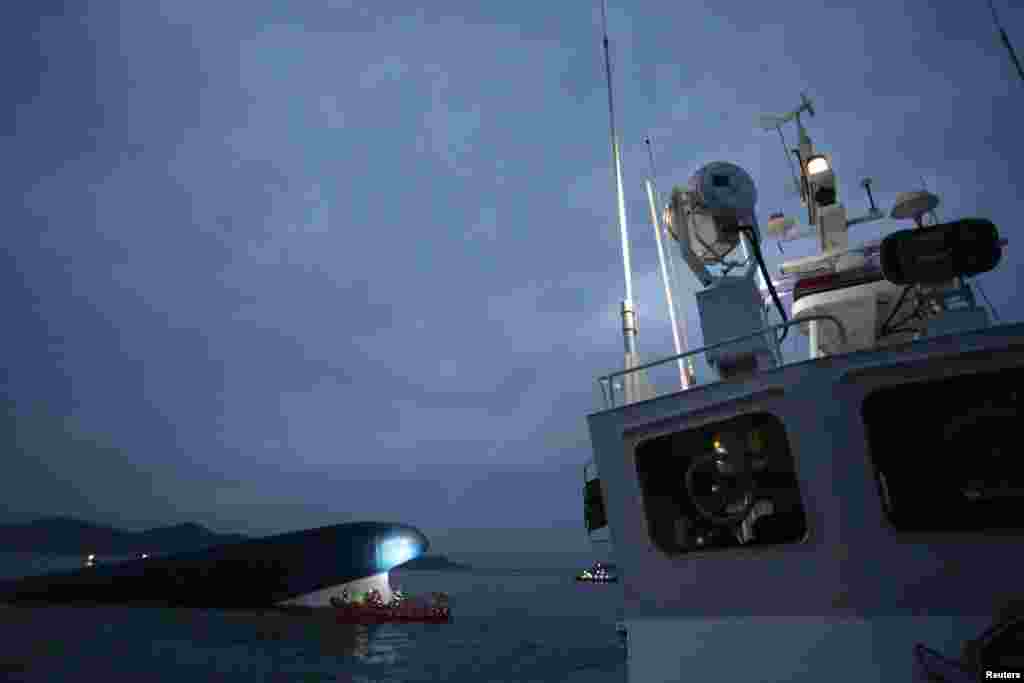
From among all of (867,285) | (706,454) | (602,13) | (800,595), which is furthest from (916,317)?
(602,13)

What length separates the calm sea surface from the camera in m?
33.8

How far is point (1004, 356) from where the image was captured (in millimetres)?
→ 5117

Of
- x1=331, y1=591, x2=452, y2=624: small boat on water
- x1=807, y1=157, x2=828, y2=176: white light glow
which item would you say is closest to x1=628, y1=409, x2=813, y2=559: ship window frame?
x1=807, y1=157, x2=828, y2=176: white light glow

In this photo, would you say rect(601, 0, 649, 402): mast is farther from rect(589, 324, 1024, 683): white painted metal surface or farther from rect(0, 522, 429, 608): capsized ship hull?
rect(0, 522, 429, 608): capsized ship hull

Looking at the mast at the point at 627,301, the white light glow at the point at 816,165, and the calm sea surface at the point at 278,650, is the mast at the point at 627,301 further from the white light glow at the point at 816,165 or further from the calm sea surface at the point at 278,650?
the calm sea surface at the point at 278,650

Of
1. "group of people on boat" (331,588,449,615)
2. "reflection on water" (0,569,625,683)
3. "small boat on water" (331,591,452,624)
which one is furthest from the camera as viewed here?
"small boat on water" (331,591,452,624)

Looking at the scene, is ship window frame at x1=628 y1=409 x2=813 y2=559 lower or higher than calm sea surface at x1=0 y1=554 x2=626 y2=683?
higher

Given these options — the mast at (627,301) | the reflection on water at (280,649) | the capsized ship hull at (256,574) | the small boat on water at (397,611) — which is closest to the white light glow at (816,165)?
the mast at (627,301)

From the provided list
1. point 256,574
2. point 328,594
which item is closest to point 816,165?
point 328,594

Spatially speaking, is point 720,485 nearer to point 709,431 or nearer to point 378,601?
point 709,431

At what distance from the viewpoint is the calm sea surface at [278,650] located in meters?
33.8

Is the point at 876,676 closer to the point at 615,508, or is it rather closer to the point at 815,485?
the point at 815,485

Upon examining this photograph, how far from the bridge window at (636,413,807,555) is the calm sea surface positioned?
1689 centimetres

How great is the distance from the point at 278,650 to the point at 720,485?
45388mm
